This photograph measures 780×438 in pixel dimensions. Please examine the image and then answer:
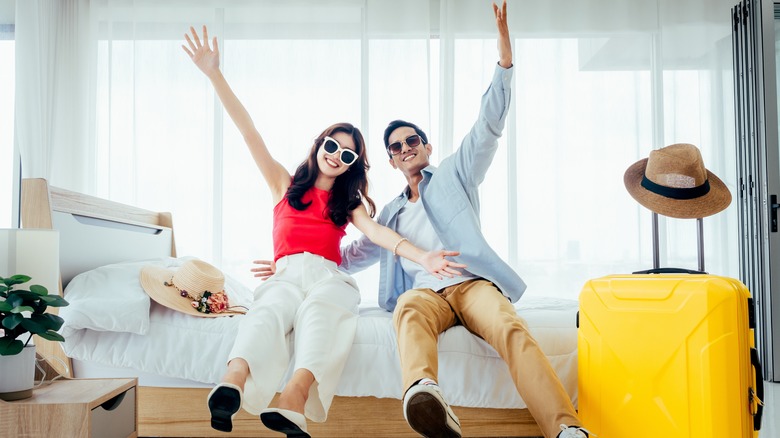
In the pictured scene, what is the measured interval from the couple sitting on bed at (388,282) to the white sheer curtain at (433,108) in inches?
59.1

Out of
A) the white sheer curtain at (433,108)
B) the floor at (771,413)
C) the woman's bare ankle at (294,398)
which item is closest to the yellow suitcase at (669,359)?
the floor at (771,413)

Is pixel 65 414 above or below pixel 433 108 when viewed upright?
below

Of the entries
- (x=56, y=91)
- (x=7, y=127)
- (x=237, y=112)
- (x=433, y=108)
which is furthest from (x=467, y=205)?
(x=7, y=127)

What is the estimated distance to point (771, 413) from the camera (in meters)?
2.24

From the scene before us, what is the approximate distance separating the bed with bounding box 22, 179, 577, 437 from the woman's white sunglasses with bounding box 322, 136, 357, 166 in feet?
2.09

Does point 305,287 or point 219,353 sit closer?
point 219,353

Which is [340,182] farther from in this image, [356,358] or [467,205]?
[356,358]

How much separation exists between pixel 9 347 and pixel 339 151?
1229 millimetres

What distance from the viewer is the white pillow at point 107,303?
1.79 metres

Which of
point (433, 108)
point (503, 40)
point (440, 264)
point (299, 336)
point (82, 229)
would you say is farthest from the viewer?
point (433, 108)

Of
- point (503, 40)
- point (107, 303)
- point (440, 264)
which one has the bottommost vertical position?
point (107, 303)

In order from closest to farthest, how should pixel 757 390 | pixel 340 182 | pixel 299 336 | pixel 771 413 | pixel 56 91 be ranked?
pixel 757 390 < pixel 299 336 < pixel 771 413 < pixel 340 182 < pixel 56 91

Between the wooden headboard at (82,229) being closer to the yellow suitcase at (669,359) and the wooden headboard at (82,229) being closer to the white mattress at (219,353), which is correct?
the white mattress at (219,353)

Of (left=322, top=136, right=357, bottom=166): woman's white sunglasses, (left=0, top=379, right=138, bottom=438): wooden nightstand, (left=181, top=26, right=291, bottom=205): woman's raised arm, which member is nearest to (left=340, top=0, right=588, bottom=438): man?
(left=322, top=136, right=357, bottom=166): woman's white sunglasses
